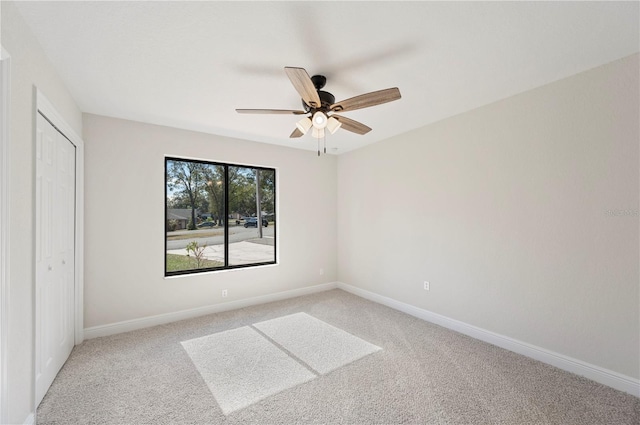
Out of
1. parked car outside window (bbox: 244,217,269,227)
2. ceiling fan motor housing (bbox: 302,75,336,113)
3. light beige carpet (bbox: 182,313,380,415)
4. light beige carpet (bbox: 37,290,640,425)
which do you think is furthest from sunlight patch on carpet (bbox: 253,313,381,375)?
ceiling fan motor housing (bbox: 302,75,336,113)

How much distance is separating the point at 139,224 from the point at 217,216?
38.9 inches

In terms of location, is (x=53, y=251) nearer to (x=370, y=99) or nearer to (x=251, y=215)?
(x=251, y=215)

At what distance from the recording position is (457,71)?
2297mm

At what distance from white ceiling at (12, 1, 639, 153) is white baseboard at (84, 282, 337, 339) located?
96.4 inches

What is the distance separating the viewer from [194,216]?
3916mm

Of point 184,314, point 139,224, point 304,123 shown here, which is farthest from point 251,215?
point 304,123

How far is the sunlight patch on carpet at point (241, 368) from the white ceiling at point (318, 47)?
8.28 feet

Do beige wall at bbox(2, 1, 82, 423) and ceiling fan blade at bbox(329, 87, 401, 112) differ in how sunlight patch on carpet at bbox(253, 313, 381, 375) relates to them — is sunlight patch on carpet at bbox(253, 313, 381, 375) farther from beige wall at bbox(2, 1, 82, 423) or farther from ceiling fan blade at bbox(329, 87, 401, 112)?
ceiling fan blade at bbox(329, 87, 401, 112)

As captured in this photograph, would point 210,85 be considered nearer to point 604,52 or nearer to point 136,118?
point 136,118

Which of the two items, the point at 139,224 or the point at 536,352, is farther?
the point at 139,224

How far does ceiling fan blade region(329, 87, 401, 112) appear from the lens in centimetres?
204

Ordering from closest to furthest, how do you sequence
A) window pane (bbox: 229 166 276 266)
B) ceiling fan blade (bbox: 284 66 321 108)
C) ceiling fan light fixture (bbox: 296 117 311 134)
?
1. ceiling fan blade (bbox: 284 66 321 108)
2. ceiling fan light fixture (bbox: 296 117 311 134)
3. window pane (bbox: 229 166 276 266)

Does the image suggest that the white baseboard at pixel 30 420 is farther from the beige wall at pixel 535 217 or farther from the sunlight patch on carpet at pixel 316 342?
the beige wall at pixel 535 217

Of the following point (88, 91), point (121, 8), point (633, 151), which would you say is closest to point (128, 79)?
point (88, 91)
